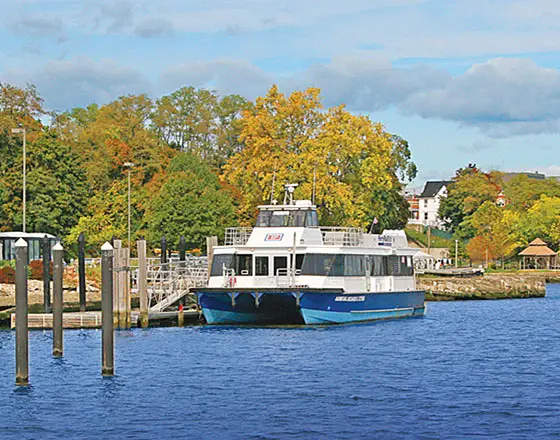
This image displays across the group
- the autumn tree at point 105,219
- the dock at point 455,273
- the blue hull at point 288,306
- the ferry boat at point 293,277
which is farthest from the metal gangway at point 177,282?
the dock at point 455,273

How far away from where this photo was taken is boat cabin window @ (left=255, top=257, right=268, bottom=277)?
46219mm

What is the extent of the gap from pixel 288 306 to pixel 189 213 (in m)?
30.9

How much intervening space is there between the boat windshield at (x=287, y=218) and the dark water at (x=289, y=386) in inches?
197

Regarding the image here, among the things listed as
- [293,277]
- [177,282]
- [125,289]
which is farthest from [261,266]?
[125,289]

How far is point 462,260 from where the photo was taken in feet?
428

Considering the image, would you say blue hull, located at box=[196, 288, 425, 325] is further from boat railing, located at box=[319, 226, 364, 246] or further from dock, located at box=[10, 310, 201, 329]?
dock, located at box=[10, 310, 201, 329]

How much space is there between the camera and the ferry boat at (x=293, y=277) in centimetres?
4503

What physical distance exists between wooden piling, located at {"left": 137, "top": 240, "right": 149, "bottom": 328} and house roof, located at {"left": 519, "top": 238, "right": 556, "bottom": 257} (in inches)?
3071

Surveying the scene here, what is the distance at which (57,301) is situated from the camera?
3503 centimetres

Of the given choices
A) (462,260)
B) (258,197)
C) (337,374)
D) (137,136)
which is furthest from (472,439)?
(462,260)

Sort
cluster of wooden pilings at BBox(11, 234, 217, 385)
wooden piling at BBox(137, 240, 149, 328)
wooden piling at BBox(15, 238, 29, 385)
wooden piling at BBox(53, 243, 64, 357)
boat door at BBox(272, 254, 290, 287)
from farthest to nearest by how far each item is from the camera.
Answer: boat door at BBox(272, 254, 290, 287) < wooden piling at BBox(137, 240, 149, 328) < wooden piling at BBox(53, 243, 64, 357) < cluster of wooden pilings at BBox(11, 234, 217, 385) < wooden piling at BBox(15, 238, 29, 385)

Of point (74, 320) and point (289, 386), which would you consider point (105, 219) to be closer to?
point (74, 320)

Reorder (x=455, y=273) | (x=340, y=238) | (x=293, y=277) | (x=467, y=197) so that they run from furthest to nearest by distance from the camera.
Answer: (x=467, y=197) < (x=455, y=273) < (x=340, y=238) < (x=293, y=277)

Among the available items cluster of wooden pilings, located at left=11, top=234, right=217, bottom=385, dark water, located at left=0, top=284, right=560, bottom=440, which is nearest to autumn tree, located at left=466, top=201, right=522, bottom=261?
cluster of wooden pilings, located at left=11, top=234, right=217, bottom=385
